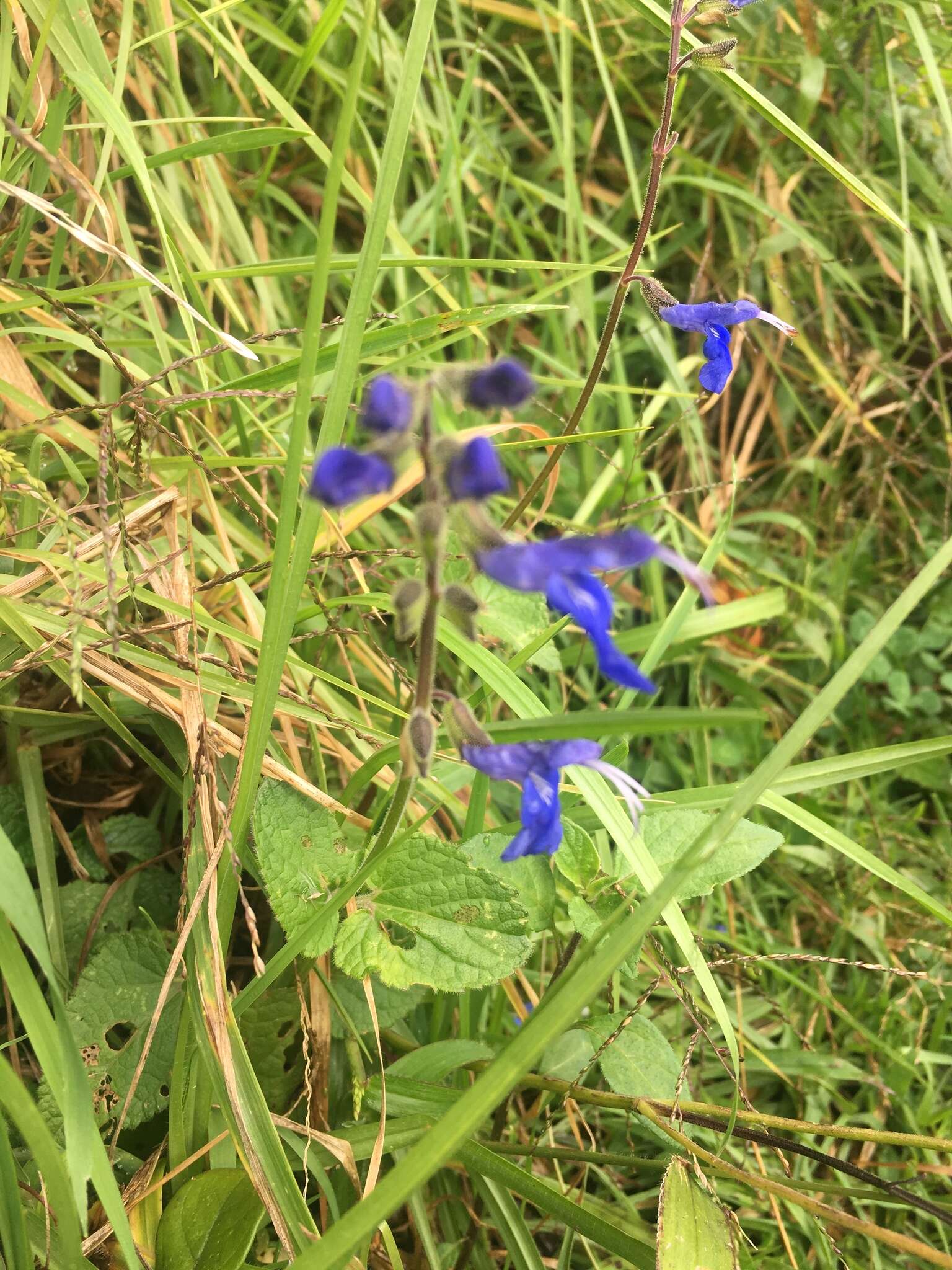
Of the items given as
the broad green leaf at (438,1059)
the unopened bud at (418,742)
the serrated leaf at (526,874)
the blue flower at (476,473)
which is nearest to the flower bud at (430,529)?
the blue flower at (476,473)

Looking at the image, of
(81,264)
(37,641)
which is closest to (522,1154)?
(37,641)

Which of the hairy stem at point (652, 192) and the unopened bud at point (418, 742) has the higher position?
the hairy stem at point (652, 192)

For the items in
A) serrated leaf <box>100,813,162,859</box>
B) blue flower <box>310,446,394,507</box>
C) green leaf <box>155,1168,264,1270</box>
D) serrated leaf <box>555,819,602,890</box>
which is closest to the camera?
blue flower <box>310,446,394,507</box>

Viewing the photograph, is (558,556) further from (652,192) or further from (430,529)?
(652,192)

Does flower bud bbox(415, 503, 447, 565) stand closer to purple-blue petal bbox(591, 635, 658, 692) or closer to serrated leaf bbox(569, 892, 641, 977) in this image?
purple-blue petal bbox(591, 635, 658, 692)

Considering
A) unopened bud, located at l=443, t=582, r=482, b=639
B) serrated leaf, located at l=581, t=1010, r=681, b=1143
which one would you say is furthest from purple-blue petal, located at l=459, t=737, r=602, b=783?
serrated leaf, located at l=581, t=1010, r=681, b=1143

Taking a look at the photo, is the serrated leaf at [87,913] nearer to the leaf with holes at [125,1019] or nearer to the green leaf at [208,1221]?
the leaf with holes at [125,1019]
